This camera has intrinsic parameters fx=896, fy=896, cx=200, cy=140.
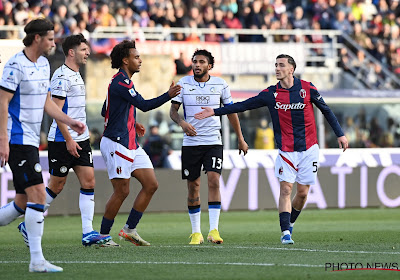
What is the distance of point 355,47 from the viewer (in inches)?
1115

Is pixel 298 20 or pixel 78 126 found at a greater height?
pixel 298 20

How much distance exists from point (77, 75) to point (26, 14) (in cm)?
1256

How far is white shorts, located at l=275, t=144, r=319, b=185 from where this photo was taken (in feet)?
35.5

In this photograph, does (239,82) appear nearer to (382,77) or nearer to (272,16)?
(272,16)

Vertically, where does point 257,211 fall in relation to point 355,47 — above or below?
below

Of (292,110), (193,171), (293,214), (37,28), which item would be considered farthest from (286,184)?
(37,28)

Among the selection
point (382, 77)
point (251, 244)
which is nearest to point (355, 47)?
point (382, 77)

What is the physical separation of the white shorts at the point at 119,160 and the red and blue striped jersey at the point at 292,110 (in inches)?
50.7

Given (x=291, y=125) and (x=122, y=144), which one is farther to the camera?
(x=291, y=125)

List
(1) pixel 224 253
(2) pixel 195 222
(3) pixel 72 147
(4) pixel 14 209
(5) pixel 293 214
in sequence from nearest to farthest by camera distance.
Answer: (4) pixel 14 209 → (1) pixel 224 253 → (3) pixel 72 147 → (5) pixel 293 214 → (2) pixel 195 222

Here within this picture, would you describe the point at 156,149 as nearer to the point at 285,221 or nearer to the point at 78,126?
the point at 285,221

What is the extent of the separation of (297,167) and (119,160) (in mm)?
2181

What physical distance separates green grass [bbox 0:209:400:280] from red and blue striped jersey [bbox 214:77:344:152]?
1.26 meters

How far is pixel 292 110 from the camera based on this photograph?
10859 millimetres
